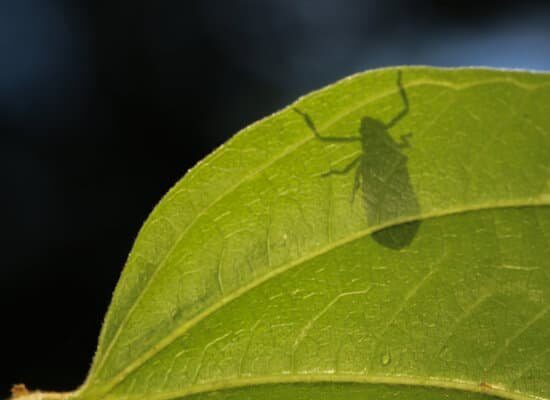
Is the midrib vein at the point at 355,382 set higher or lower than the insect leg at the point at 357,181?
lower

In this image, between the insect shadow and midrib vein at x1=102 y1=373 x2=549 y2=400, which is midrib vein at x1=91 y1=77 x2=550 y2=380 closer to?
the insect shadow

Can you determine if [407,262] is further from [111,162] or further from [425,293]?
[111,162]

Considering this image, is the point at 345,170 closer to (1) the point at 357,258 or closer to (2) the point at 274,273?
(1) the point at 357,258

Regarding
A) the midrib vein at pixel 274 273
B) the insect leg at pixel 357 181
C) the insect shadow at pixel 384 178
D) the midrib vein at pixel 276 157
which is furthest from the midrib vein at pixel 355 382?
the insect leg at pixel 357 181

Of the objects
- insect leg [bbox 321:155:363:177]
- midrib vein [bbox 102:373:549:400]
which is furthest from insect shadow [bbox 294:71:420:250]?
midrib vein [bbox 102:373:549:400]

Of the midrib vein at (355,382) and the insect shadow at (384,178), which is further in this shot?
the insect shadow at (384,178)

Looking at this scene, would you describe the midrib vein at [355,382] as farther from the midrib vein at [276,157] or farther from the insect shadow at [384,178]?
the insect shadow at [384,178]

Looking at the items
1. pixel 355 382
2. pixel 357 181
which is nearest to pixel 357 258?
pixel 357 181
